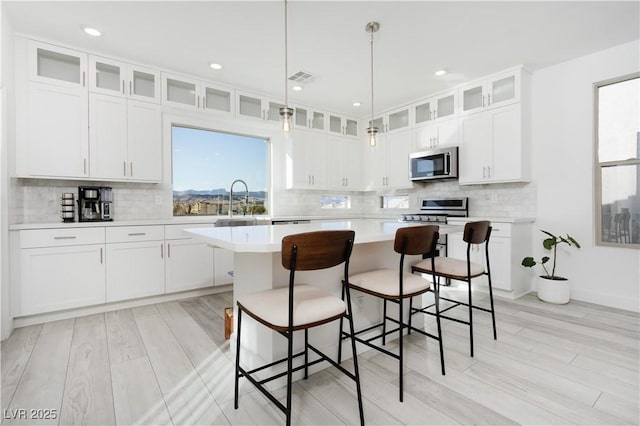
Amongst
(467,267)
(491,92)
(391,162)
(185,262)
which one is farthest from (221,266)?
(491,92)

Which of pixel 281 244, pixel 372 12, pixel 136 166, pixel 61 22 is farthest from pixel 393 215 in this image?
pixel 61 22

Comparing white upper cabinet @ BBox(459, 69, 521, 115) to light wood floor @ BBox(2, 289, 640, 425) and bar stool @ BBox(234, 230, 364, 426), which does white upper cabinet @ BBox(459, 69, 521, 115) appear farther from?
bar stool @ BBox(234, 230, 364, 426)

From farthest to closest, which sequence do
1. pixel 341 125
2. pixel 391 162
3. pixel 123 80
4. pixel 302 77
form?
pixel 341 125 < pixel 391 162 < pixel 302 77 < pixel 123 80

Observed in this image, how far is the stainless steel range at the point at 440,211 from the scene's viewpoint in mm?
4168

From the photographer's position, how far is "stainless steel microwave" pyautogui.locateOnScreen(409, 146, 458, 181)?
4.16 metres

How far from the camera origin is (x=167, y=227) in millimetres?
3461

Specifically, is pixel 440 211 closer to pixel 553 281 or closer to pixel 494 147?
pixel 494 147

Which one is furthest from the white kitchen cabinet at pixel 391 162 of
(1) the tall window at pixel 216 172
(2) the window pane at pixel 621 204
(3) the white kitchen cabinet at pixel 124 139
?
(3) the white kitchen cabinet at pixel 124 139

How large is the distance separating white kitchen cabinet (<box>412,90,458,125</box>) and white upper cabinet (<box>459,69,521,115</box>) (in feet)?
0.45

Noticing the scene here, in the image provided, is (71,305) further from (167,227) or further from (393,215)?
(393,215)

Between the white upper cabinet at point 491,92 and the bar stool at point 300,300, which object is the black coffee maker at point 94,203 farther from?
the white upper cabinet at point 491,92

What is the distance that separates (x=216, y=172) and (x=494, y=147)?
367 cm

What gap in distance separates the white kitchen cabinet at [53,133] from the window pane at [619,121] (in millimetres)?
5503

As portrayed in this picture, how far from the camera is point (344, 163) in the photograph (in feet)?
17.8
